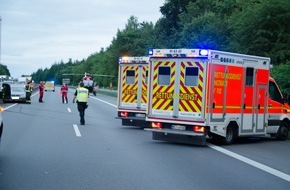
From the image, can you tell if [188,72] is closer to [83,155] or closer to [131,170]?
[83,155]

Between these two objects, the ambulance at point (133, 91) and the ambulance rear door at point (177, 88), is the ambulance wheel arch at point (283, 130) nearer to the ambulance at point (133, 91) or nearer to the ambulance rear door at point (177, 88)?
the ambulance rear door at point (177, 88)

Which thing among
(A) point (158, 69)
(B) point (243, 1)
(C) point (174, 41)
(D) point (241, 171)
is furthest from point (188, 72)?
(C) point (174, 41)

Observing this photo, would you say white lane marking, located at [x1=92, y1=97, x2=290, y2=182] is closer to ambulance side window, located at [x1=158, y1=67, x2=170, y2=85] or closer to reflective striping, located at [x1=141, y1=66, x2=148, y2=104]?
ambulance side window, located at [x1=158, y1=67, x2=170, y2=85]

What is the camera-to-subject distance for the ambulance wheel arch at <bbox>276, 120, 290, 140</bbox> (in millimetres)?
16844

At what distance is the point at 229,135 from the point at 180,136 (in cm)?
149

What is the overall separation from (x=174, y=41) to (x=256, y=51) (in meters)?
28.1

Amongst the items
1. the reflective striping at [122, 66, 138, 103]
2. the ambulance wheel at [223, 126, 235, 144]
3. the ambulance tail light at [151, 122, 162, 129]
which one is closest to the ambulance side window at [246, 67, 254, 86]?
the ambulance wheel at [223, 126, 235, 144]

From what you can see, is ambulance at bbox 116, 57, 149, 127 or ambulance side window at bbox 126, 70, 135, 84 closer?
ambulance at bbox 116, 57, 149, 127

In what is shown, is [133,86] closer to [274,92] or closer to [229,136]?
[274,92]

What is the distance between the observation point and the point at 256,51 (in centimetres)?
3622

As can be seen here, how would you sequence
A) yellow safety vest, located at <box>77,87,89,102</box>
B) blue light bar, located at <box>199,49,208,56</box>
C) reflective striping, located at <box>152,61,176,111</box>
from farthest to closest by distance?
yellow safety vest, located at <box>77,87,89,102</box>
reflective striping, located at <box>152,61,176,111</box>
blue light bar, located at <box>199,49,208,56</box>

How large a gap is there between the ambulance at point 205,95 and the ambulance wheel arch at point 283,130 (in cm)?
120

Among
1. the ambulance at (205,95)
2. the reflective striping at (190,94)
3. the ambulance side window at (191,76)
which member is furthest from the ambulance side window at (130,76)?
the ambulance side window at (191,76)

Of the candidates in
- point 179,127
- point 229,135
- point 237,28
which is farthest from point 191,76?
point 237,28
